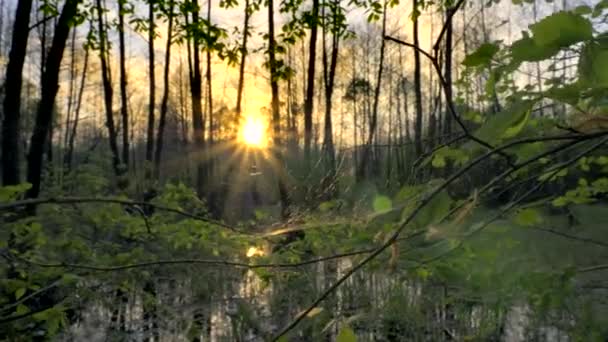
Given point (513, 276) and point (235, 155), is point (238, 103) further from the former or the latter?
point (513, 276)

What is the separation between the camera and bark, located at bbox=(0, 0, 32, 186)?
4.91 meters

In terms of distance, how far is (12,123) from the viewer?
4926 millimetres

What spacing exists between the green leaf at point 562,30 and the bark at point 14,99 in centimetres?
524

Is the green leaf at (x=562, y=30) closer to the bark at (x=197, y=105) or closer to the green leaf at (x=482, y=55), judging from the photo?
the green leaf at (x=482, y=55)

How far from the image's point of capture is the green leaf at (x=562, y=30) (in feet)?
1.38

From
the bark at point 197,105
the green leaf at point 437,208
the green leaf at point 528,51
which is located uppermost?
the bark at point 197,105

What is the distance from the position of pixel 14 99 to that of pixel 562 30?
5.40 m

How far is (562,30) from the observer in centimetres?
43

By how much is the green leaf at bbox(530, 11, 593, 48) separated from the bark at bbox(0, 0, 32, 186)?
5.24 meters

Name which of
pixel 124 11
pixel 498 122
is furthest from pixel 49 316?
pixel 124 11

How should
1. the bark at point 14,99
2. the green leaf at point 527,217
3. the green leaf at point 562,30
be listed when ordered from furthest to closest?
the bark at point 14,99
the green leaf at point 527,217
the green leaf at point 562,30

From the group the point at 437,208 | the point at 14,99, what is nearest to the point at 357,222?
the point at 437,208

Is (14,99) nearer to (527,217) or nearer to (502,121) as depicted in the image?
(527,217)

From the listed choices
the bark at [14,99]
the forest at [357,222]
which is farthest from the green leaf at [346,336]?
the bark at [14,99]
